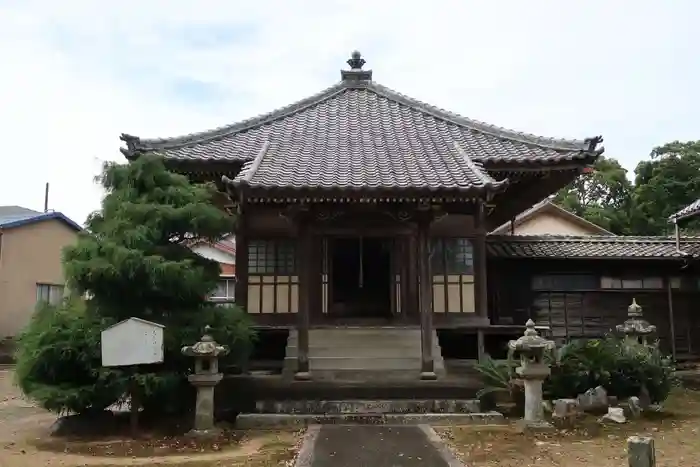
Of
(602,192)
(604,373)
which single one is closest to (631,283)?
(604,373)

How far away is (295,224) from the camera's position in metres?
12.1

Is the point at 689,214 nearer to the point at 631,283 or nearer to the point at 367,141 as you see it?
the point at 631,283

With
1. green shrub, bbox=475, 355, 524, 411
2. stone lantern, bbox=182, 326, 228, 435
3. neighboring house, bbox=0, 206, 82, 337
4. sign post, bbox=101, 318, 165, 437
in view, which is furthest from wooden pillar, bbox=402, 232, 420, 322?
neighboring house, bbox=0, 206, 82, 337

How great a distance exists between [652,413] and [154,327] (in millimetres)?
8044

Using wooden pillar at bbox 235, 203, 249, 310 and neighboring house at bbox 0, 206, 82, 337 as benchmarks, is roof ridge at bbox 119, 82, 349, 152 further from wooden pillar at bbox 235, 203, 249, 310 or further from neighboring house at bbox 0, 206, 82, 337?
neighboring house at bbox 0, 206, 82, 337

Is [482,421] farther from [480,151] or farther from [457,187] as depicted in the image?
[480,151]

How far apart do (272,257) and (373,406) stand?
13.3 ft

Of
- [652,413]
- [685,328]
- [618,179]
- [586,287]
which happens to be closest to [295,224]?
[652,413]

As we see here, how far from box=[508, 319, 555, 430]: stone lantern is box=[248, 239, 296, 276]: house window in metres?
5.17

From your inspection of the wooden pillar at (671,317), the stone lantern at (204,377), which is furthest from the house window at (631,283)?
the stone lantern at (204,377)

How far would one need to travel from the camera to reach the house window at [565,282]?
16.7 metres

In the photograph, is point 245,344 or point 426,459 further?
point 245,344

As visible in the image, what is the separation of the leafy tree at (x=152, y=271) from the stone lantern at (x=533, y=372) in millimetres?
4372

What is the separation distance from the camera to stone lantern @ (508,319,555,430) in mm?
9469
